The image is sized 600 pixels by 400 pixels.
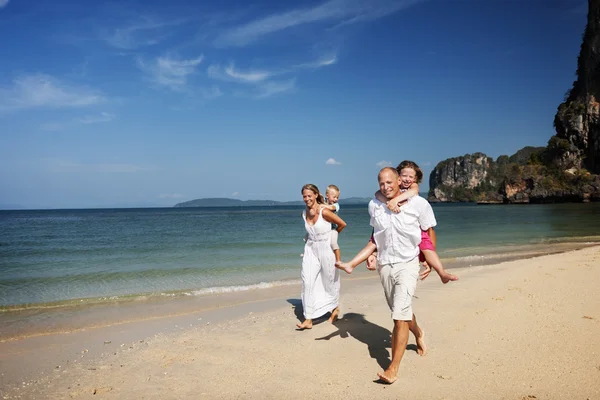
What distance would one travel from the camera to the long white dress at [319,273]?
6.24 meters

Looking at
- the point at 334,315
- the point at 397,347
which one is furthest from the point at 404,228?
the point at 334,315

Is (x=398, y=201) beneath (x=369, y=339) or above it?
above

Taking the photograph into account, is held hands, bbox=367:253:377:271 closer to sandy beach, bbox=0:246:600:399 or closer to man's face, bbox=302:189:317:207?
sandy beach, bbox=0:246:600:399

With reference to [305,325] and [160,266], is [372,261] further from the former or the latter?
[160,266]

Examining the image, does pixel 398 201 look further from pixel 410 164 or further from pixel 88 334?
pixel 88 334

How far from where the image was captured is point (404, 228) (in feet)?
13.0

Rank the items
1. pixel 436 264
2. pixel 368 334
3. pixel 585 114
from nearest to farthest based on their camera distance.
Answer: pixel 436 264 < pixel 368 334 < pixel 585 114

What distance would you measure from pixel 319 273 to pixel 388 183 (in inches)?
111

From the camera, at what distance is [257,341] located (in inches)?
219

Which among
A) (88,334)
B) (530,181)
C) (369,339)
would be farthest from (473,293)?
(530,181)

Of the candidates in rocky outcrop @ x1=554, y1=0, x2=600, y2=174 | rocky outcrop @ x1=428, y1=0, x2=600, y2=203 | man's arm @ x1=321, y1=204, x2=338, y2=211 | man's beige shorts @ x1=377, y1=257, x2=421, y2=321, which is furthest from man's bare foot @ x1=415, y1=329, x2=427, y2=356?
rocky outcrop @ x1=554, y1=0, x2=600, y2=174

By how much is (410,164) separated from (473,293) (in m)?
4.46

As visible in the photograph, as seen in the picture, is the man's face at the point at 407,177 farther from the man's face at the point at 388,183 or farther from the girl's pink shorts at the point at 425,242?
the girl's pink shorts at the point at 425,242

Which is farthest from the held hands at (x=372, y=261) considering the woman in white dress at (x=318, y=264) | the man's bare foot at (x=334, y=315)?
the man's bare foot at (x=334, y=315)
